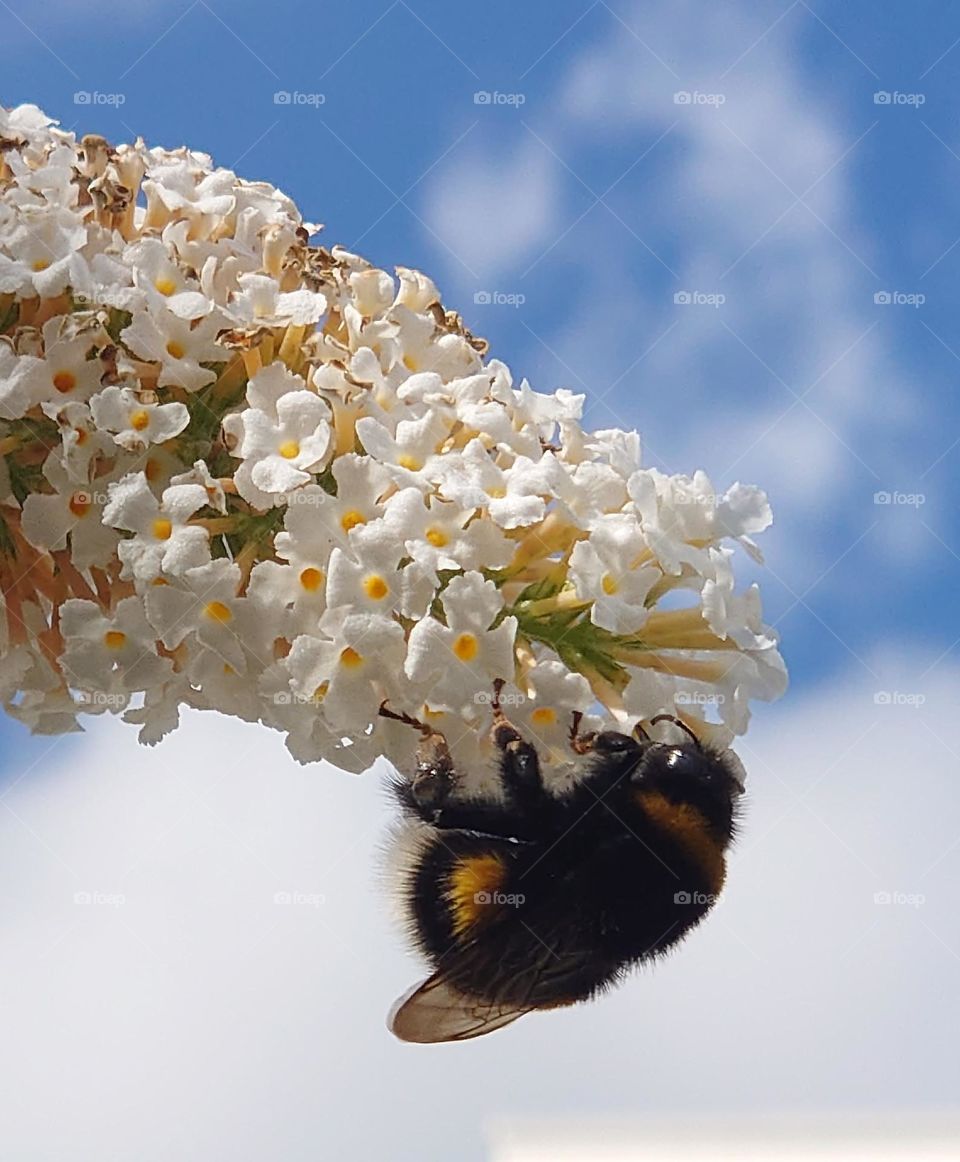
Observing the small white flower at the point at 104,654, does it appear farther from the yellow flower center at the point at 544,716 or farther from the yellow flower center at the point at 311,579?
the yellow flower center at the point at 544,716

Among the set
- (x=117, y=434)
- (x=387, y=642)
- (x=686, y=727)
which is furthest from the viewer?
(x=686, y=727)

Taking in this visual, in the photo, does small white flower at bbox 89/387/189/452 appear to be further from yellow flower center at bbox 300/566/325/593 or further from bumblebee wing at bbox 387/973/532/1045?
bumblebee wing at bbox 387/973/532/1045

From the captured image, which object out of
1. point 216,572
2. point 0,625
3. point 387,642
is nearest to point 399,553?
point 387,642

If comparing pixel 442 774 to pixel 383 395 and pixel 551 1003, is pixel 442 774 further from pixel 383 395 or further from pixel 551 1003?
pixel 383 395

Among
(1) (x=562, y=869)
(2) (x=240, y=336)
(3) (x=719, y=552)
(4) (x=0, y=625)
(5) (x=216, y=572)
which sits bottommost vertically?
(4) (x=0, y=625)

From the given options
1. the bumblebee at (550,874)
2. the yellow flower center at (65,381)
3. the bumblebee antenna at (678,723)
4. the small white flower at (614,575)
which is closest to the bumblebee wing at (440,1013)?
the bumblebee at (550,874)

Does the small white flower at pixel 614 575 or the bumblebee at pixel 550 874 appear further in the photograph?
the bumblebee at pixel 550 874

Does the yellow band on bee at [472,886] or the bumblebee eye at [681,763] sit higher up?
the bumblebee eye at [681,763]

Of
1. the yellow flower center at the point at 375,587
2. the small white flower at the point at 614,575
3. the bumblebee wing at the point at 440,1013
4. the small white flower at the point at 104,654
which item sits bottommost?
the bumblebee wing at the point at 440,1013
